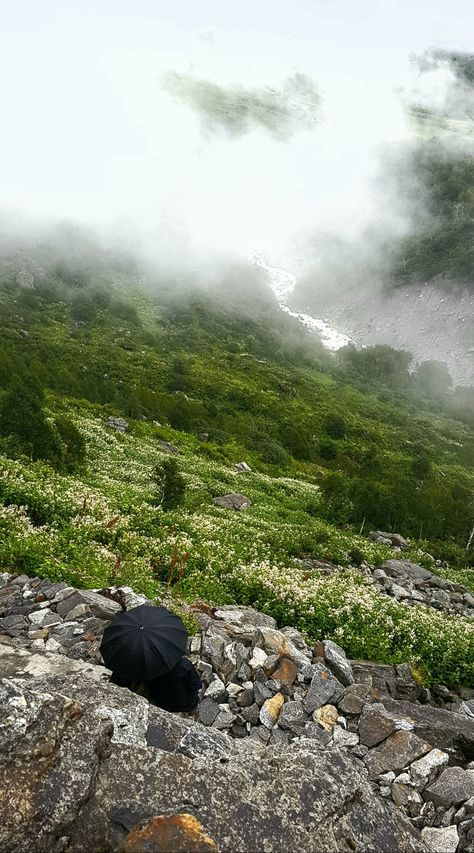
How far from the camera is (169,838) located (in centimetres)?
419

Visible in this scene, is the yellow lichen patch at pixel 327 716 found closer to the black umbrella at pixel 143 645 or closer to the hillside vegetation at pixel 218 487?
the black umbrella at pixel 143 645

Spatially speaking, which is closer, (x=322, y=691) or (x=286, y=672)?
(x=322, y=691)

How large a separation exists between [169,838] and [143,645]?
3623 millimetres

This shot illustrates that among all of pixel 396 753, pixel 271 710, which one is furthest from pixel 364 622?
pixel 396 753

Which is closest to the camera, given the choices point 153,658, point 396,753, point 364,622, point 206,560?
point 153,658

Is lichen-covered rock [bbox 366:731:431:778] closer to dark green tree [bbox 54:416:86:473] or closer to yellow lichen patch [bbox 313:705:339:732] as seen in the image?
yellow lichen patch [bbox 313:705:339:732]

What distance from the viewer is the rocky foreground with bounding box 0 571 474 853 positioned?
15.2 feet

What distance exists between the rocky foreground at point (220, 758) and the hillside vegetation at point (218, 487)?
337 cm

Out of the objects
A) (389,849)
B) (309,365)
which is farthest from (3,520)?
(309,365)

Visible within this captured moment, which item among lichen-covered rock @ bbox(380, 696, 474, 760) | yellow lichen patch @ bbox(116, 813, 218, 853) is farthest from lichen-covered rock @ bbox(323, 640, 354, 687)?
yellow lichen patch @ bbox(116, 813, 218, 853)

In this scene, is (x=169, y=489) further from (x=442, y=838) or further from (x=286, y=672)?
(x=442, y=838)

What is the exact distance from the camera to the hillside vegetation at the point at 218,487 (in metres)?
14.0

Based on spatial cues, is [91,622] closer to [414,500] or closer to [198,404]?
[414,500]

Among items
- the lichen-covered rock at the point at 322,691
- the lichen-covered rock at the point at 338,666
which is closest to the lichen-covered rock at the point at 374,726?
the lichen-covered rock at the point at 322,691
